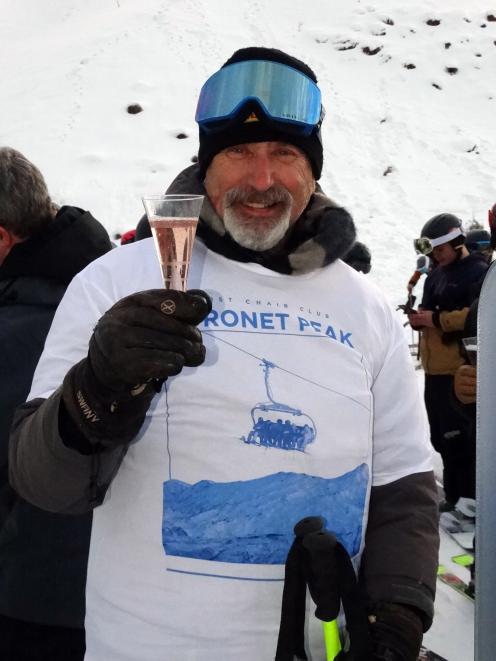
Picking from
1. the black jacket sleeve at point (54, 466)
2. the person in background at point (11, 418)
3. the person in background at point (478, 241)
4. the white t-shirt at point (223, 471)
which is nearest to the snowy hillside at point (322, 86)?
the person in background at point (478, 241)

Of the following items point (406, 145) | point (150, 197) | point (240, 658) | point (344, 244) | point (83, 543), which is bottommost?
point (240, 658)

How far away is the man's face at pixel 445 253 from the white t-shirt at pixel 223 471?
12.5 feet

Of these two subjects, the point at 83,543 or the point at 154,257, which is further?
the point at 83,543

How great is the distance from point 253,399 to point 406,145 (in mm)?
23722

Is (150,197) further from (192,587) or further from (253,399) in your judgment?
(192,587)

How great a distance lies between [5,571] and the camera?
80.7 inches

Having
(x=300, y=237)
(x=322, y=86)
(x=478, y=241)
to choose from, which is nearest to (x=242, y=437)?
(x=300, y=237)

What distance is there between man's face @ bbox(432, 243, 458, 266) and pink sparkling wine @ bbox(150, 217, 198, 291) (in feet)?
14.3

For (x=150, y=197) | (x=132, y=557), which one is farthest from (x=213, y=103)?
(x=132, y=557)

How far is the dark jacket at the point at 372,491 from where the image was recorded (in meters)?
1.36

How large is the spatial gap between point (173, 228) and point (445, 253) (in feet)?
14.5

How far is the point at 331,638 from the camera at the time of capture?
1.45m

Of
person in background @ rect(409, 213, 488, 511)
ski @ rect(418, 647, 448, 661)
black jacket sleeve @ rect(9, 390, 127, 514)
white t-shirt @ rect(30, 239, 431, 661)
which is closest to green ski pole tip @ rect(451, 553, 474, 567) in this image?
person in background @ rect(409, 213, 488, 511)

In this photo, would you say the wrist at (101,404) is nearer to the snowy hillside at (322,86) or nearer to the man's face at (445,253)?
the man's face at (445,253)
